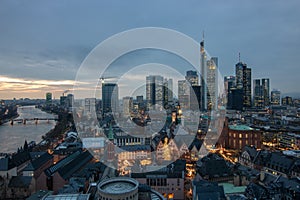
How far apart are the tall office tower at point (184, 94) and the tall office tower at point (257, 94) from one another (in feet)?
59.3

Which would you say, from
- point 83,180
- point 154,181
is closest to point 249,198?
point 154,181

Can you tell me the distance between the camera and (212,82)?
43.4 m

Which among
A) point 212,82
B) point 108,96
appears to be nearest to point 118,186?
point 108,96

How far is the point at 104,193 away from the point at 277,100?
63643 mm

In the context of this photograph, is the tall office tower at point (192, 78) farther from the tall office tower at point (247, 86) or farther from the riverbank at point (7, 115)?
the riverbank at point (7, 115)

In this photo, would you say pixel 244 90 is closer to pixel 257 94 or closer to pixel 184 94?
pixel 257 94

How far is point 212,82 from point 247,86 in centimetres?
1120

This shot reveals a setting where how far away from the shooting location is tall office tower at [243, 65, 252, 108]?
157 feet

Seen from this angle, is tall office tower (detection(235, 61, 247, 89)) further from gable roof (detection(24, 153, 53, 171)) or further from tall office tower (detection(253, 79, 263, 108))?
gable roof (detection(24, 153, 53, 171))

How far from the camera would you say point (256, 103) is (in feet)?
170

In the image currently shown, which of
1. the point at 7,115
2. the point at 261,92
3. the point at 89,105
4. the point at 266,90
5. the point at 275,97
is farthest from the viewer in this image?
the point at 275,97

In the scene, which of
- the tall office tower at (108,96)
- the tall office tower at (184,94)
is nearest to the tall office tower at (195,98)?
the tall office tower at (184,94)

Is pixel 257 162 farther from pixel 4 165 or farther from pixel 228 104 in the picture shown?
pixel 228 104

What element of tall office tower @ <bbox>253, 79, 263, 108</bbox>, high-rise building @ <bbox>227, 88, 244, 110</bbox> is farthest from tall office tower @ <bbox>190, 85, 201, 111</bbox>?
tall office tower @ <bbox>253, 79, 263, 108</bbox>
